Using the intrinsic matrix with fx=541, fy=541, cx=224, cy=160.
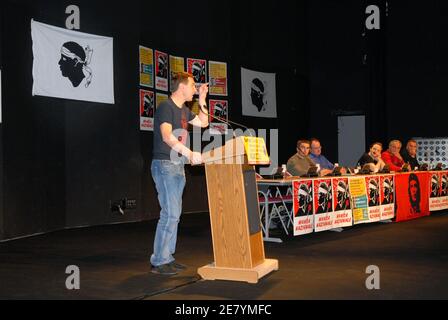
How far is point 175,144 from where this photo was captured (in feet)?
13.1

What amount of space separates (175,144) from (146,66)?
5.03 metres

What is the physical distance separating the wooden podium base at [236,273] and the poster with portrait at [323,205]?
7.47ft

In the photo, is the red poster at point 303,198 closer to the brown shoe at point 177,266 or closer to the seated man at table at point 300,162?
the seated man at table at point 300,162

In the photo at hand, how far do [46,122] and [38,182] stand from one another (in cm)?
82

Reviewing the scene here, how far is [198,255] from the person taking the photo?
5.39 metres

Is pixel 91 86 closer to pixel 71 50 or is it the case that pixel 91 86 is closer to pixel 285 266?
pixel 71 50

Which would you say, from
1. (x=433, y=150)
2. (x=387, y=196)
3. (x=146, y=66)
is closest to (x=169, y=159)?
(x=387, y=196)

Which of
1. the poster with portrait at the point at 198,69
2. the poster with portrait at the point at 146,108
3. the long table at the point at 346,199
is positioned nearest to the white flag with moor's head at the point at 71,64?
the poster with portrait at the point at 146,108

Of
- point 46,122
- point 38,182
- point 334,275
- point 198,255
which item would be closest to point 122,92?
point 46,122

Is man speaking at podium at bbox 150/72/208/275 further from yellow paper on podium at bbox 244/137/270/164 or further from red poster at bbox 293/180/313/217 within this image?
red poster at bbox 293/180/313/217

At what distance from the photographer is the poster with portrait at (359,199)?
23.1ft

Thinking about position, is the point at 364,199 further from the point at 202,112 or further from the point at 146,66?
the point at 146,66
